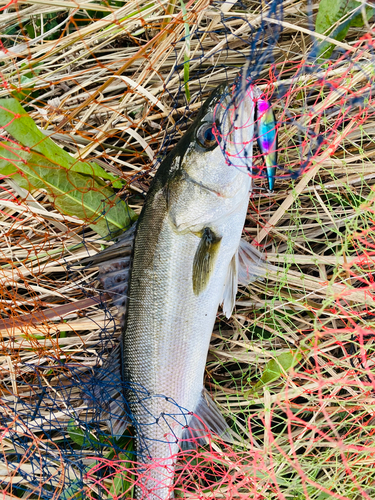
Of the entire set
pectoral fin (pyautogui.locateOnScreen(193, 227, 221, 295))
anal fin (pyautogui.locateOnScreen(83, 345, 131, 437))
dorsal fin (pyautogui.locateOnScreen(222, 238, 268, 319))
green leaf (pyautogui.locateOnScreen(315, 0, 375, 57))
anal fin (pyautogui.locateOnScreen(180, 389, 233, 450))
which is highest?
green leaf (pyautogui.locateOnScreen(315, 0, 375, 57))

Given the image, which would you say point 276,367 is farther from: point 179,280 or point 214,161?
point 214,161

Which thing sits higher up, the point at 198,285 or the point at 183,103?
the point at 183,103

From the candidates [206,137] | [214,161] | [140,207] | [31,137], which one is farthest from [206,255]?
[31,137]

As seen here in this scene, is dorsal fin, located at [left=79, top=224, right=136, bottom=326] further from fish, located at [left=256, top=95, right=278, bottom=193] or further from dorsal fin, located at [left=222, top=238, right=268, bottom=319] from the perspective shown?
fish, located at [left=256, top=95, right=278, bottom=193]

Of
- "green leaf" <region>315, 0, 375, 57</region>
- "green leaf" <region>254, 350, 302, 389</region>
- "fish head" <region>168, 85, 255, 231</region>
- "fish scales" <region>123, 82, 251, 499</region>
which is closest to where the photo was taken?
"fish head" <region>168, 85, 255, 231</region>

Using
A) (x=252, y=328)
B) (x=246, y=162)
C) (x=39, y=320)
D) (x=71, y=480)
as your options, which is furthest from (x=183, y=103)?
(x=71, y=480)

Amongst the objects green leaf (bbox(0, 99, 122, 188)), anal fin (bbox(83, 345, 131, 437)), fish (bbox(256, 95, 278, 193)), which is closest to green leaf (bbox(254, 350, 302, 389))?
anal fin (bbox(83, 345, 131, 437))

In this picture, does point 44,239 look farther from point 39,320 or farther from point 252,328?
point 252,328
